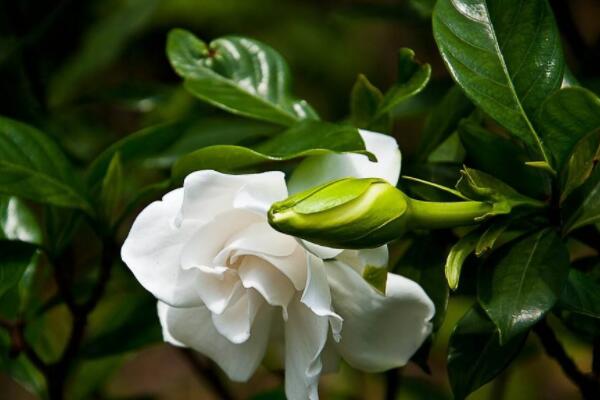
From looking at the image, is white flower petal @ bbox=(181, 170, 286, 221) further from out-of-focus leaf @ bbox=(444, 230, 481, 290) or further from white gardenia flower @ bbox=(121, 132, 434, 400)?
out-of-focus leaf @ bbox=(444, 230, 481, 290)

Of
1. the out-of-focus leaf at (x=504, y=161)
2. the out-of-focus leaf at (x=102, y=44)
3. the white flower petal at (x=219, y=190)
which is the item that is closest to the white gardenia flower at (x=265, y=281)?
the white flower petal at (x=219, y=190)

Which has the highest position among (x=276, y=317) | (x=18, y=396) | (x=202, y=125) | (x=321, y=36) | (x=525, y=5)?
(x=525, y=5)

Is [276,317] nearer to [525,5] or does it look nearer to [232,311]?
[232,311]

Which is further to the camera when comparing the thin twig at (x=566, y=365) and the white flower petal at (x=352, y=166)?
the thin twig at (x=566, y=365)

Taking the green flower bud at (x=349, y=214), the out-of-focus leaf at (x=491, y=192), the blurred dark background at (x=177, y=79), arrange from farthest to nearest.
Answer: the blurred dark background at (x=177, y=79) → the out-of-focus leaf at (x=491, y=192) → the green flower bud at (x=349, y=214)

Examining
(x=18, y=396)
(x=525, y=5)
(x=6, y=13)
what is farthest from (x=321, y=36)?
(x=525, y=5)

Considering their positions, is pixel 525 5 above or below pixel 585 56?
above

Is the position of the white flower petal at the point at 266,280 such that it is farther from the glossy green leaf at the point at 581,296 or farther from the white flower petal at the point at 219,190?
the glossy green leaf at the point at 581,296

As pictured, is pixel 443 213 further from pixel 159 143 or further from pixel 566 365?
pixel 159 143

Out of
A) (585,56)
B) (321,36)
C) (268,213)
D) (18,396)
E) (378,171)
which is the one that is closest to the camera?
(268,213)
